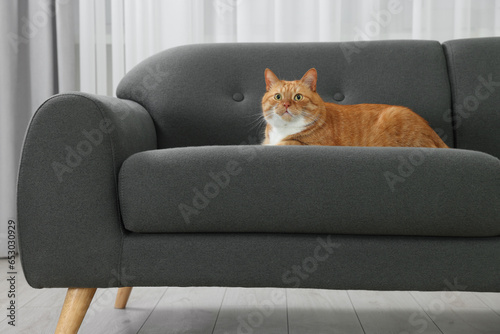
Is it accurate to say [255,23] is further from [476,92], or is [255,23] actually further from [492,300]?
[492,300]

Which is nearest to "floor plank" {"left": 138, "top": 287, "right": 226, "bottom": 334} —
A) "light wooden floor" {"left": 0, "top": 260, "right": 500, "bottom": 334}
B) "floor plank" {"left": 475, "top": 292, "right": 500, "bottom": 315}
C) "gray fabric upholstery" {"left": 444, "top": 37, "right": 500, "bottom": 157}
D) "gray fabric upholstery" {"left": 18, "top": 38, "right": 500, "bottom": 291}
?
"light wooden floor" {"left": 0, "top": 260, "right": 500, "bottom": 334}

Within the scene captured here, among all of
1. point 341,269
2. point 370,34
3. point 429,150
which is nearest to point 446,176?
point 429,150

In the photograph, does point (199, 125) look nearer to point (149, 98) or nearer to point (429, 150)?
point (149, 98)

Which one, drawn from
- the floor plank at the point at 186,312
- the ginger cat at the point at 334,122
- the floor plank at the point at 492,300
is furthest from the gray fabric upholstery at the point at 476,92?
the floor plank at the point at 186,312

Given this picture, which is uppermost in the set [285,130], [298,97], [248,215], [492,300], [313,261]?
[298,97]

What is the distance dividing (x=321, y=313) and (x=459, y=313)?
1.45 feet

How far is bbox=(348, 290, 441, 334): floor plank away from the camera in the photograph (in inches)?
56.1

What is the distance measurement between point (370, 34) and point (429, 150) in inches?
54.5

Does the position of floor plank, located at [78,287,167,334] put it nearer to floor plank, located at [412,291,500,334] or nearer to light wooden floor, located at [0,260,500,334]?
light wooden floor, located at [0,260,500,334]

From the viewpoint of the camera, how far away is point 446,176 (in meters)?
1.09

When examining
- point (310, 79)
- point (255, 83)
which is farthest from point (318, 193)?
point (255, 83)

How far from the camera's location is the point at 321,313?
1.56 meters

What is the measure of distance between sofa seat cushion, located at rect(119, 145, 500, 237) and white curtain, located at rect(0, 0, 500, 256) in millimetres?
1416

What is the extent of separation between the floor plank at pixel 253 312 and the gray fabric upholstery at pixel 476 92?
845 mm
